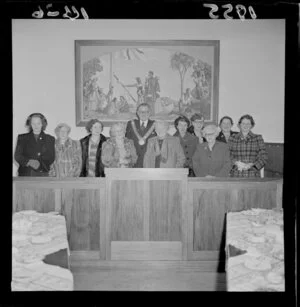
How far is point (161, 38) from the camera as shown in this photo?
267 cm

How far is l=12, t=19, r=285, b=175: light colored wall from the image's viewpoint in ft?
8.70

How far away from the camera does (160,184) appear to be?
274 cm

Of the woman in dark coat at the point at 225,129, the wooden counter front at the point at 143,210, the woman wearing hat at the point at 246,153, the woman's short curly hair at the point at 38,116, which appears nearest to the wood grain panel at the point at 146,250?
the wooden counter front at the point at 143,210

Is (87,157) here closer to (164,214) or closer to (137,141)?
(137,141)

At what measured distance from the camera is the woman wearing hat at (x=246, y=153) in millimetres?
2723

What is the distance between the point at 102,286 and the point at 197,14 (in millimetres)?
1597

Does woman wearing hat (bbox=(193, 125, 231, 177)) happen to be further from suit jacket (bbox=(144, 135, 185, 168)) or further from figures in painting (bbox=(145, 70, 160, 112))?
figures in painting (bbox=(145, 70, 160, 112))

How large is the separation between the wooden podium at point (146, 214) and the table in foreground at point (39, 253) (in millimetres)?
274

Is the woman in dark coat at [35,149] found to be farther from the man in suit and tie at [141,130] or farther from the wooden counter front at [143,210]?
the man in suit and tie at [141,130]

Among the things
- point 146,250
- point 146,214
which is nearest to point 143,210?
point 146,214

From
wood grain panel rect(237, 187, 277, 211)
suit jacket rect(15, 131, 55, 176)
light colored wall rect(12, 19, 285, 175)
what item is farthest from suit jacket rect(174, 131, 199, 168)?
suit jacket rect(15, 131, 55, 176)
